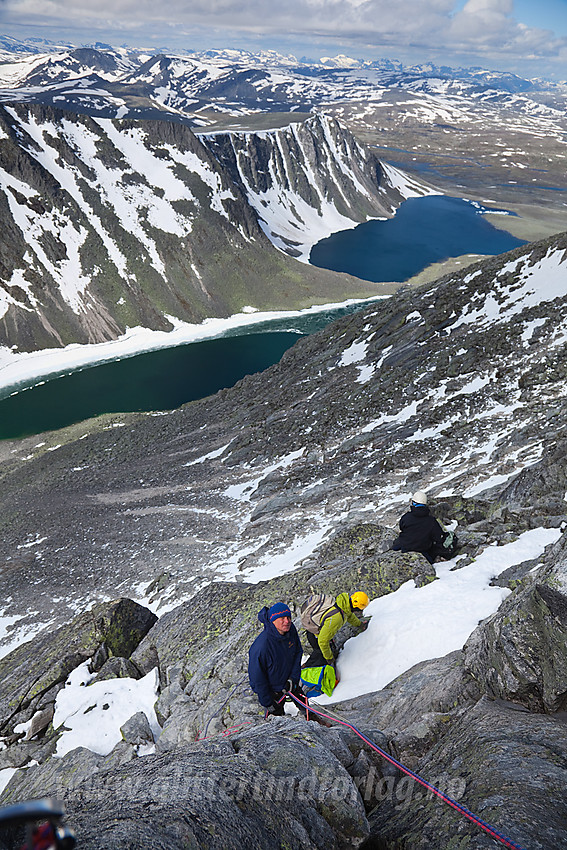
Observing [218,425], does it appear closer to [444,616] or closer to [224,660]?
[224,660]

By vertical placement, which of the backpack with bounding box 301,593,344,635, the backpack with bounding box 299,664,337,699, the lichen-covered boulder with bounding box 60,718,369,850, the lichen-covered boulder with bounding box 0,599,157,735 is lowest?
the lichen-covered boulder with bounding box 0,599,157,735

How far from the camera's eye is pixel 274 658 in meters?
9.33

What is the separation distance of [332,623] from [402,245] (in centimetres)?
17242

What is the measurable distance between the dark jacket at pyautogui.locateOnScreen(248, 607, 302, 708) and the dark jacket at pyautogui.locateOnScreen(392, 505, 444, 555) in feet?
20.8

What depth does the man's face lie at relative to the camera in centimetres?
905

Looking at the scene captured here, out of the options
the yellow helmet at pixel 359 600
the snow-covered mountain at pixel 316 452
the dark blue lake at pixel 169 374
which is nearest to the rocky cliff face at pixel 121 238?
the dark blue lake at pixel 169 374

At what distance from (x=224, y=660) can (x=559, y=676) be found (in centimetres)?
886

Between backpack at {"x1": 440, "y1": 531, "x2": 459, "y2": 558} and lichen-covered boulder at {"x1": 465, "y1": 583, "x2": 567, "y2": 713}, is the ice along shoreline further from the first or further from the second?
lichen-covered boulder at {"x1": 465, "y1": 583, "x2": 567, "y2": 713}

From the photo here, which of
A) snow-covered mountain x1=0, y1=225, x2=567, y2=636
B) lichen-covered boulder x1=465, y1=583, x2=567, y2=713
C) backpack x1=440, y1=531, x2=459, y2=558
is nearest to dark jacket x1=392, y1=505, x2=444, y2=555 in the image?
backpack x1=440, y1=531, x2=459, y2=558

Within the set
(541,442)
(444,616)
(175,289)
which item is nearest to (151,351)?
(175,289)

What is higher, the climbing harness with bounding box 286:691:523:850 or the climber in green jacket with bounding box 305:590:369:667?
the climbing harness with bounding box 286:691:523:850

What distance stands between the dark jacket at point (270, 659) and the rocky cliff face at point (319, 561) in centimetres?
97

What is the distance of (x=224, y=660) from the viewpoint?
13.9 metres

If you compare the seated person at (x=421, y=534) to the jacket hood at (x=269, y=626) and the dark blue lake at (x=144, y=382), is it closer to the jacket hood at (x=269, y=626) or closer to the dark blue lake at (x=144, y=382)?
the jacket hood at (x=269, y=626)
